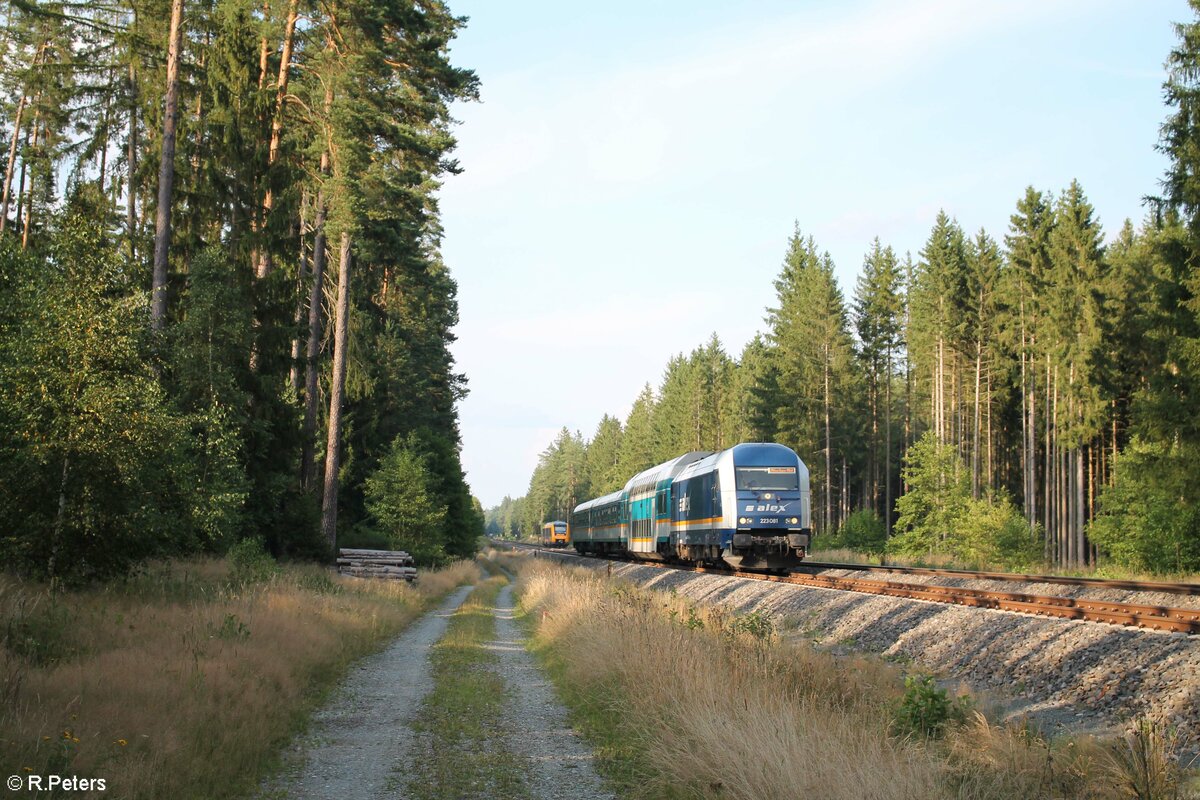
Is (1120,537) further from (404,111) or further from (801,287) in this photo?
(801,287)

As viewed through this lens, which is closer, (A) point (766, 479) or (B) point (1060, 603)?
(B) point (1060, 603)

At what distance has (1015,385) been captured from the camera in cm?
4994

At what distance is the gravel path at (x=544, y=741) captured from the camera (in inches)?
273

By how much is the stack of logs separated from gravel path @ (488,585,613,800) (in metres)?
11.4

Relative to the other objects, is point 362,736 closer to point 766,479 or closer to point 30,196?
point 766,479

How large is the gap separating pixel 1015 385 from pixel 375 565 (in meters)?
39.1

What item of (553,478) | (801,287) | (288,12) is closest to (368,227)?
(288,12)

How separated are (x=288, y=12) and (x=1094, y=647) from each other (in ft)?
79.5

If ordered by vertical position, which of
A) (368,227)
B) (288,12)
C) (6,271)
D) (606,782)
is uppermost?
(288,12)

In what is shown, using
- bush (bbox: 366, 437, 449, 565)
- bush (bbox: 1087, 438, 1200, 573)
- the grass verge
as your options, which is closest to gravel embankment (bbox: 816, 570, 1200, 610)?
bush (bbox: 1087, 438, 1200, 573)

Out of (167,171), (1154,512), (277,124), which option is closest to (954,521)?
(1154,512)

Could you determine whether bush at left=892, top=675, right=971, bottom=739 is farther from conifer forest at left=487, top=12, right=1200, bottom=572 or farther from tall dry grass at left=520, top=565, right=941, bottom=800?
conifer forest at left=487, top=12, right=1200, bottom=572

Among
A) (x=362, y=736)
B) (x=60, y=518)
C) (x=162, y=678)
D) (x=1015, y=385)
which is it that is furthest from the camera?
(x=1015, y=385)

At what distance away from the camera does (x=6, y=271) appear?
12289mm
